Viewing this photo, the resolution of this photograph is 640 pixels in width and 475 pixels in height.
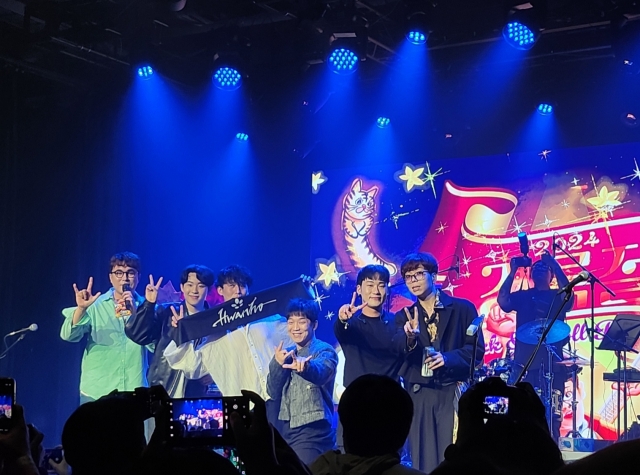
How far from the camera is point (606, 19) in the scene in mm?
6586

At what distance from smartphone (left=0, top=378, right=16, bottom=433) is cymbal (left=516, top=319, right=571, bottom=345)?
5.13 meters

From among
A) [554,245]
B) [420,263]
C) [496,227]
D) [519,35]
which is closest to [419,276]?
[420,263]

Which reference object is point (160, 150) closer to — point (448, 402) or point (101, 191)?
point (101, 191)

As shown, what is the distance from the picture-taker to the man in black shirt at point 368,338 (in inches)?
257

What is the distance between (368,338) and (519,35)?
8.45 feet

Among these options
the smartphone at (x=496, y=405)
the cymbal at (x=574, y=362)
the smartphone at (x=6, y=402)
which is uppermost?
the smartphone at (x=496, y=405)

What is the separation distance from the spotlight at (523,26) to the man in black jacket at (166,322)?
10.6ft

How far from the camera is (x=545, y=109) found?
7.37 metres

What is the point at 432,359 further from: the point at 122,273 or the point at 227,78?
A: the point at 227,78

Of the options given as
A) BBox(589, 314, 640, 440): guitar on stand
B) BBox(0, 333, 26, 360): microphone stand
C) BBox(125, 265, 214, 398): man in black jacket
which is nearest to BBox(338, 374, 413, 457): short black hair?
BBox(589, 314, 640, 440): guitar on stand

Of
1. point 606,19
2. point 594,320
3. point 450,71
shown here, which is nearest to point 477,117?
point 450,71

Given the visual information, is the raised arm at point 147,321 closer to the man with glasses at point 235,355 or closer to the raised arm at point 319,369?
the man with glasses at point 235,355

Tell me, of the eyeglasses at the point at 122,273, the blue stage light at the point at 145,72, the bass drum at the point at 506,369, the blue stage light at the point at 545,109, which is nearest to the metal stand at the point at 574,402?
the bass drum at the point at 506,369

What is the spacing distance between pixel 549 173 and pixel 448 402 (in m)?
2.11
